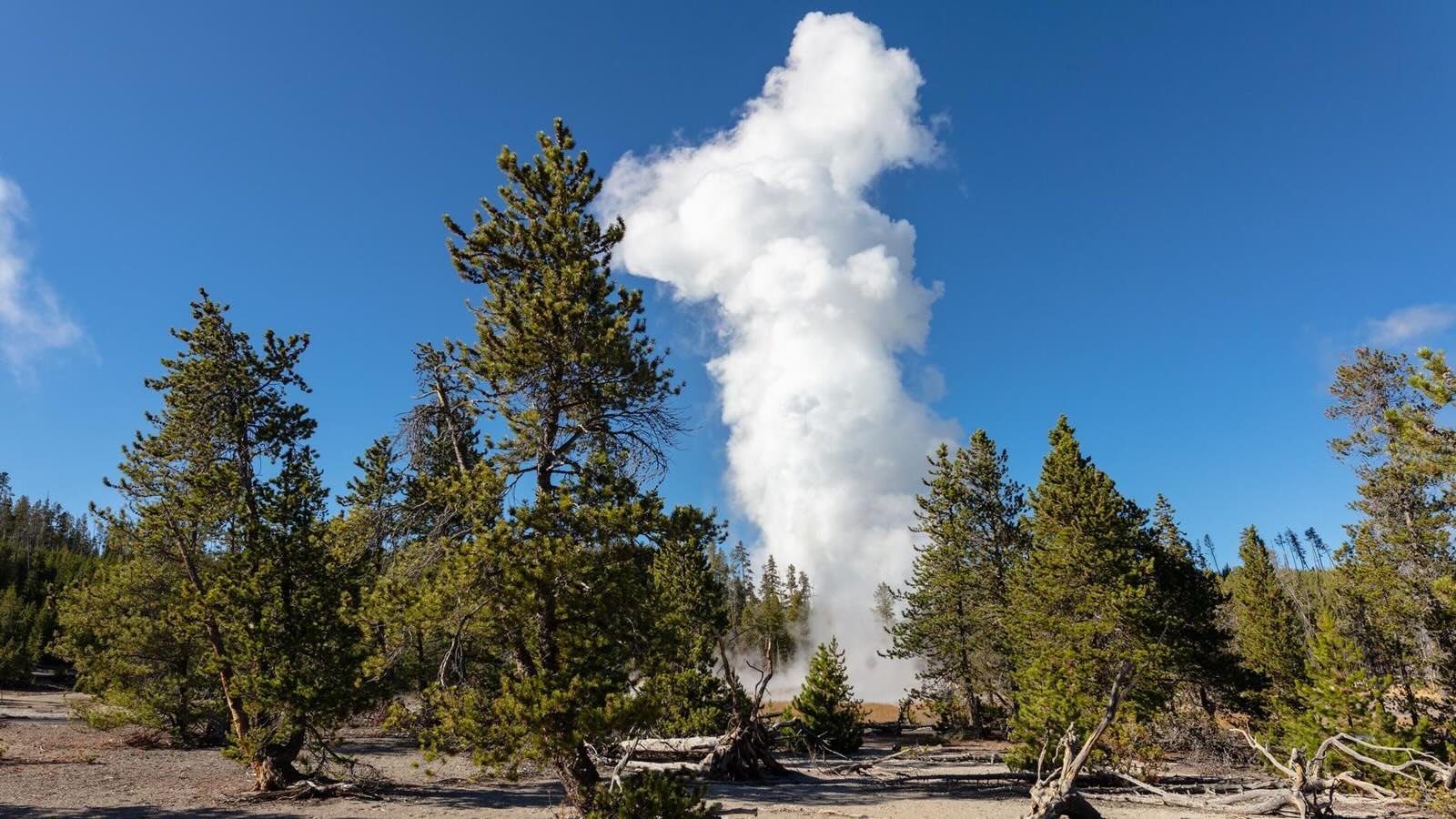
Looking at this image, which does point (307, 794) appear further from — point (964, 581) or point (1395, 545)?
point (1395, 545)

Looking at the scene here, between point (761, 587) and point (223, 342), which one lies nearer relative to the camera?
point (223, 342)

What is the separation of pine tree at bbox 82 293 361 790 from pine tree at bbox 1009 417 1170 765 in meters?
21.2

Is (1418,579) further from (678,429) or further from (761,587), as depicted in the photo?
(761,587)

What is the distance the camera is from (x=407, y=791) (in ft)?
59.7

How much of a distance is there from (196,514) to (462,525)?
9.32 m

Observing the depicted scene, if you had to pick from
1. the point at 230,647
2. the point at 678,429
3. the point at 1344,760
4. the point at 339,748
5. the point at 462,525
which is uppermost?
the point at 678,429

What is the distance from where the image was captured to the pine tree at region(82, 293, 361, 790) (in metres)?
16.1

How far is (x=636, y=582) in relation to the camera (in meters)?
11.4

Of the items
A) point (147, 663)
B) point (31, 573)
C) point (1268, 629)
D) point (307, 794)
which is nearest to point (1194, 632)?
point (1268, 629)

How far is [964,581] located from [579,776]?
2887 cm

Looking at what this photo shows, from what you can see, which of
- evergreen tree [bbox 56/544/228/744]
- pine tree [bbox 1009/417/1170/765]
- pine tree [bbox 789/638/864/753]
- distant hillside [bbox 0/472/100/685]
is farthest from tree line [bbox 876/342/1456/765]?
distant hillside [bbox 0/472/100/685]

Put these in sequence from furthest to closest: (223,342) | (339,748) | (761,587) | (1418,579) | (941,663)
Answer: (761,587), (941,663), (339,748), (1418,579), (223,342)

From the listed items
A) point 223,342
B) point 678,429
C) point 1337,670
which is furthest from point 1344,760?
point 223,342

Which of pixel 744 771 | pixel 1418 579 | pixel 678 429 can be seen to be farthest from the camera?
pixel 1418 579
